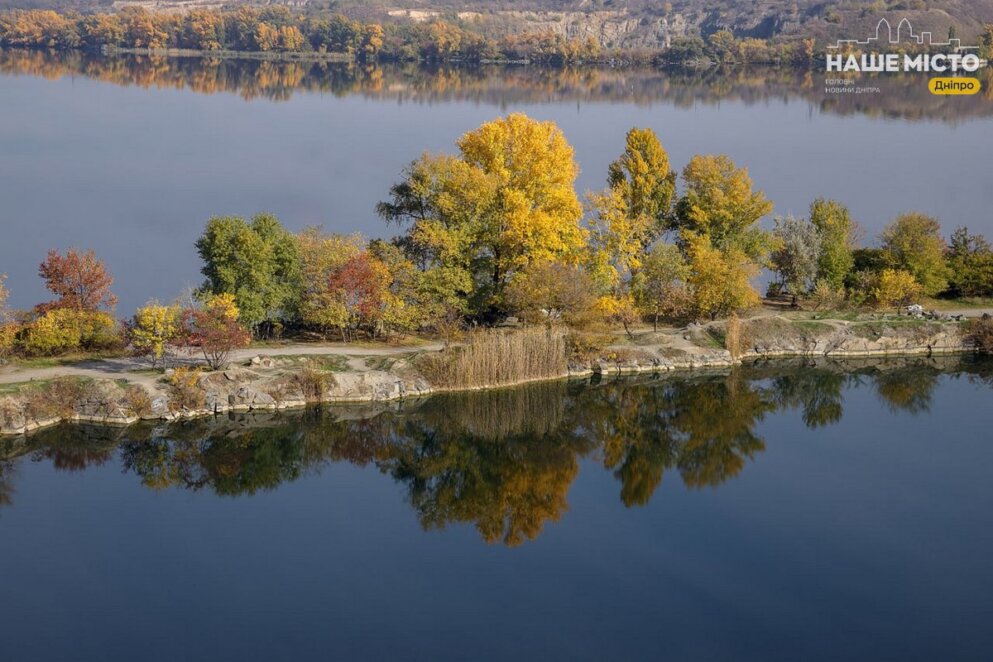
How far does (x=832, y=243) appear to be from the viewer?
4288 cm

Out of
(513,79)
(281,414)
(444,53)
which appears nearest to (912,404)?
(281,414)

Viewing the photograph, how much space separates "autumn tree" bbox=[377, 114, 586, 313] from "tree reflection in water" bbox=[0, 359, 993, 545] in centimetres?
453

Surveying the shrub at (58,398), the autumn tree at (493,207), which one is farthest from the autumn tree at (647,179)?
the shrub at (58,398)

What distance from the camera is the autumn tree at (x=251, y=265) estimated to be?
36.1 m

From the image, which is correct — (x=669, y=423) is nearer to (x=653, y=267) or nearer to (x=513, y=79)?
(x=653, y=267)

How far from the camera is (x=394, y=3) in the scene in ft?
528

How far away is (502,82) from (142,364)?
7751 centimetres

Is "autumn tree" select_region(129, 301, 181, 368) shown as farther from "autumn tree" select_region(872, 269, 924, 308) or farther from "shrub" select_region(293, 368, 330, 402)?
"autumn tree" select_region(872, 269, 924, 308)

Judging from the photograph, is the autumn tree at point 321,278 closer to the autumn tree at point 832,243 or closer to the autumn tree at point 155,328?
the autumn tree at point 155,328

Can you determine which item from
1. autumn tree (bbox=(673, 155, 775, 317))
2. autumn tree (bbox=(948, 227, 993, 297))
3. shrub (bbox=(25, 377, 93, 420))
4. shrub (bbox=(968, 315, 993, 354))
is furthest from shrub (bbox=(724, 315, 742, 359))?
shrub (bbox=(25, 377, 93, 420))

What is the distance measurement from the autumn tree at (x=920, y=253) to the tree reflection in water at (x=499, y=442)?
529 centimetres

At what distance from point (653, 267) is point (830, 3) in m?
108

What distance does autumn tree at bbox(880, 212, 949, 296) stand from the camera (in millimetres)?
42438

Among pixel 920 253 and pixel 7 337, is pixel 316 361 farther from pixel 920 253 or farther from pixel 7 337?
pixel 920 253
